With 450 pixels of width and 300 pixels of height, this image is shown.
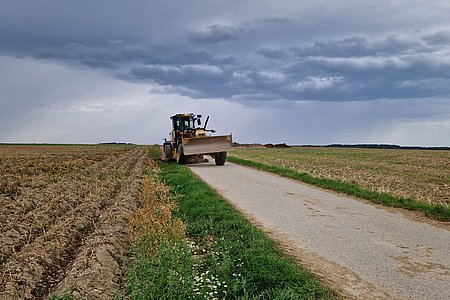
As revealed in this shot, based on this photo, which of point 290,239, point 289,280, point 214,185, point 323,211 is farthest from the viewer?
point 214,185

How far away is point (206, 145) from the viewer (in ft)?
89.5

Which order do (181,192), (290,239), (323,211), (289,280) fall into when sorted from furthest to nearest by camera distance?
(181,192)
(323,211)
(290,239)
(289,280)

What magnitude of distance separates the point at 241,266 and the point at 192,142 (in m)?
20.7

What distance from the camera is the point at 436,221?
1099cm

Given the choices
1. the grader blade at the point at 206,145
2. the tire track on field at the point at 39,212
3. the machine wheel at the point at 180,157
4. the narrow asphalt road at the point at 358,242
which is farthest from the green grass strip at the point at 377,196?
the tire track on field at the point at 39,212

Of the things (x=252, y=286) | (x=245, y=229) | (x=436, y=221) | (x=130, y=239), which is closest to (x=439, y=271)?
(x=252, y=286)

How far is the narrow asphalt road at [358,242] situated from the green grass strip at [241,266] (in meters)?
0.40

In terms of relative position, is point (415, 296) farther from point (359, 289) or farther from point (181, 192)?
point (181, 192)

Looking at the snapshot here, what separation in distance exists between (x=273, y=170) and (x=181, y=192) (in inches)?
390

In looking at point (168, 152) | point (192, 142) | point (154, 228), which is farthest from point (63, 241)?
point (168, 152)

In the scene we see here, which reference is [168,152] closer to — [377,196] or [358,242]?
[377,196]

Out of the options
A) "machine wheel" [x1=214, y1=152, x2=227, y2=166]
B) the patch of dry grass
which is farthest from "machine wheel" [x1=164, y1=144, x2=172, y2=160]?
the patch of dry grass

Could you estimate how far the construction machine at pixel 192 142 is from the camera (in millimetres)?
27188

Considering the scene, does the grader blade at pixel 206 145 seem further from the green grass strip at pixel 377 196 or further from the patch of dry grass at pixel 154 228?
the patch of dry grass at pixel 154 228
